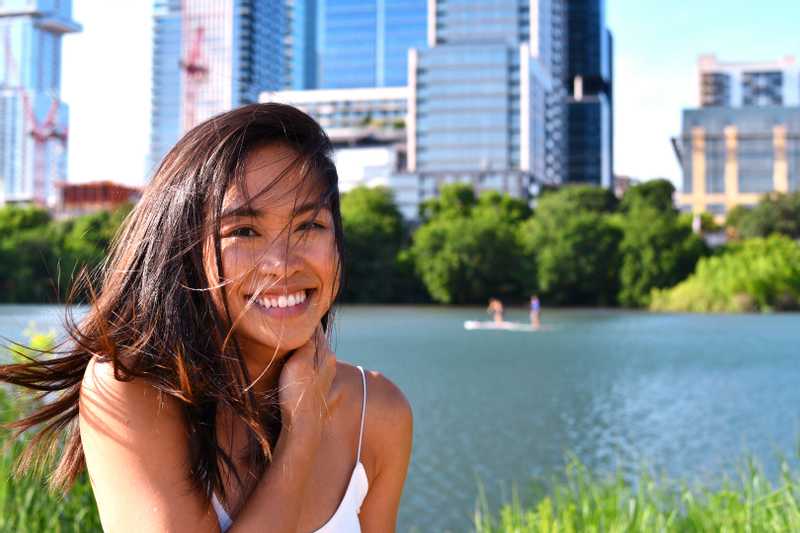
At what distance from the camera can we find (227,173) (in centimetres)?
140

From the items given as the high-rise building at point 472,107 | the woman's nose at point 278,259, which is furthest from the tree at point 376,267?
the woman's nose at point 278,259

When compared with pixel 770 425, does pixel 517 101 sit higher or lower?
higher

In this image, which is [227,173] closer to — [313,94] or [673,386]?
[673,386]

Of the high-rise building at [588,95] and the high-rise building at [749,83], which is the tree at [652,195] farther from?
the high-rise building at [749,83]

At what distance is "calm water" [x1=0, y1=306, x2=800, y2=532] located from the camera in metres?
11.2

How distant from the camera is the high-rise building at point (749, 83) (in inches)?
4911

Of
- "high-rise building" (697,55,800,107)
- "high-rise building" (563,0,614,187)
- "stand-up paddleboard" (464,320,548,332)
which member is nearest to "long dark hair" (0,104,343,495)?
"stand-up paddleboard" (464,320,548,332)

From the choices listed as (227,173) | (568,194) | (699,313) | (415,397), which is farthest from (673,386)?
(568,194)

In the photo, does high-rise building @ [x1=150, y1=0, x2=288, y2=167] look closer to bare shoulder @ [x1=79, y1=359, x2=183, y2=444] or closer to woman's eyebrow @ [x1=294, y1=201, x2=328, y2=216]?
woman's eyebrow @ [x1=294, y1=201, x2=328, y2=216]

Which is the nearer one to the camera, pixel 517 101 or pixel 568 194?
pixel 568 194

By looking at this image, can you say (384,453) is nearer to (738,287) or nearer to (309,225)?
(309,225)

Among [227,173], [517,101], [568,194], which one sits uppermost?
[517,101]

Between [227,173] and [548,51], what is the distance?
113 meters

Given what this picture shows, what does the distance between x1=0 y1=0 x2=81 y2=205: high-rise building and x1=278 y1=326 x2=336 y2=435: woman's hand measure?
134 m
